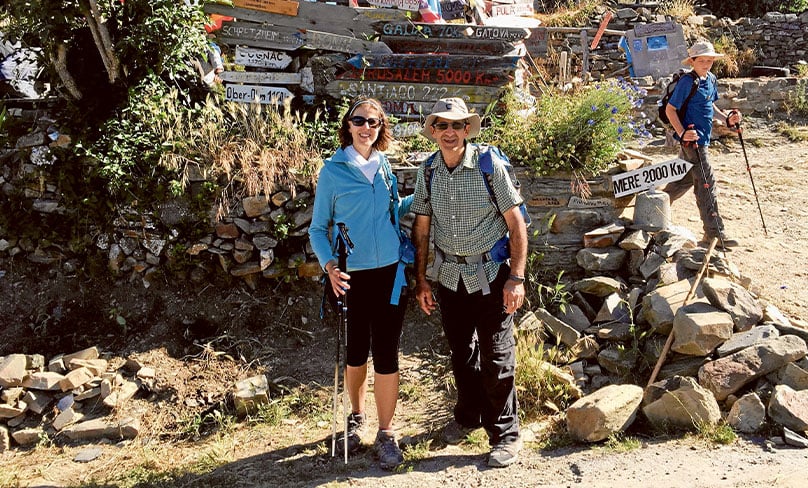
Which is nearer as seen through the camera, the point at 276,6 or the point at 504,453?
the point at 504,453

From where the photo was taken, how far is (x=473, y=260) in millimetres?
4105

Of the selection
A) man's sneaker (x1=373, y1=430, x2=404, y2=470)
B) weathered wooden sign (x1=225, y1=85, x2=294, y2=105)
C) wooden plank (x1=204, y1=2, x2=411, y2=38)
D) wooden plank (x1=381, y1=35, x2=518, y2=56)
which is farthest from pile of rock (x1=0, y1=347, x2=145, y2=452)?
wooden plank (x1=381, y1=35, x2=518, y2=56)

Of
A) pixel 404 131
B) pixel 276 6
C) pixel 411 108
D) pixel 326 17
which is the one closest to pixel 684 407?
pixel 404 131

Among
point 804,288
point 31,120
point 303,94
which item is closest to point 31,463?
point 31,120

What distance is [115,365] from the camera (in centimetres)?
569

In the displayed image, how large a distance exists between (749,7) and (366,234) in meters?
17.0

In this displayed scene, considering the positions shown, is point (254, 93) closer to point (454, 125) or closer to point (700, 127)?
point (454, 125)

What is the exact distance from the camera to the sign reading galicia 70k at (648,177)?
6.21 meters

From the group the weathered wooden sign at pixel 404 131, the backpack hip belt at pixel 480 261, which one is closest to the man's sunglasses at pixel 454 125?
the backpack hip belt at pixel 480 261

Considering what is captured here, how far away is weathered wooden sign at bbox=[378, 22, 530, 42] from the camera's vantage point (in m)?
→ 7.50

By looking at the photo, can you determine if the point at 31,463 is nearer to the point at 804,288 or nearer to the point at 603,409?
the point at 603,409

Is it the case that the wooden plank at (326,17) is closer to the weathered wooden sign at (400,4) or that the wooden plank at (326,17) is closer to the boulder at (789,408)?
the weathered wooden sign at (400,4)

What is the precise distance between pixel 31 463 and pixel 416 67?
510 cm

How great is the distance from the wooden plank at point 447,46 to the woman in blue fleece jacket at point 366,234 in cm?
360
